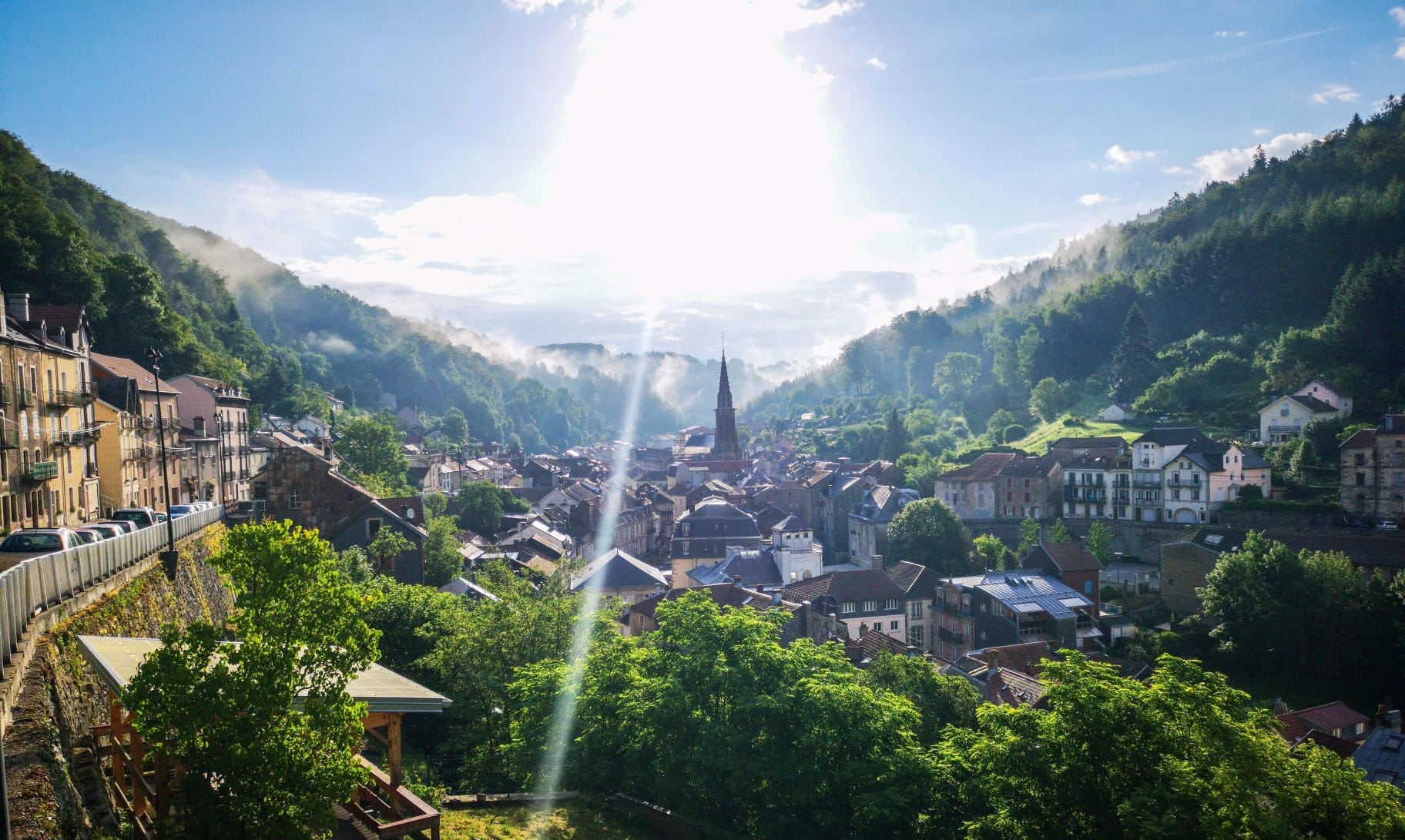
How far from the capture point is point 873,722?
1800cm

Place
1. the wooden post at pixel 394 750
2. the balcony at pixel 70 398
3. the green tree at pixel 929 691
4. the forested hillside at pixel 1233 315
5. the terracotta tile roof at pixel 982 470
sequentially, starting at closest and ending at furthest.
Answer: the wooden post at pixel 394 750, the balcony at pixel 70 398, the green tree at pixel 929 691, the terracotta tile roof at pixel 982 470, the forested hillside at pixel 1233 315

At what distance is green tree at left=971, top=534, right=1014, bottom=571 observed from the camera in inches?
2562

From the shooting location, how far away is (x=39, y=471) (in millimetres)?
23719

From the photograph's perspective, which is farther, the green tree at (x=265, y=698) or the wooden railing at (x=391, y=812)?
the wooden railing at (x=391, y=812)

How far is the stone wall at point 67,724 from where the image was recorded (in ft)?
25.1

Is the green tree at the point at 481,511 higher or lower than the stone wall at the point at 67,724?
lower

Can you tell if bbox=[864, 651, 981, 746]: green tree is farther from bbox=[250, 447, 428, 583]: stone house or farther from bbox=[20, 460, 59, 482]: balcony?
bbox=[20, 460, 59, 482]: balcony

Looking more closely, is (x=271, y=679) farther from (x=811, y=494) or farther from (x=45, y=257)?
(x=811, y=494)

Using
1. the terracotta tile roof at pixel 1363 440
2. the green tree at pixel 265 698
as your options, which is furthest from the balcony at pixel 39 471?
the terracotta tile roof at pixel 1363 440

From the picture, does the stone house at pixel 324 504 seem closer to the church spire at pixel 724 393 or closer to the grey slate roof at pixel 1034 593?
the grey slate roof at pixel 1034 593

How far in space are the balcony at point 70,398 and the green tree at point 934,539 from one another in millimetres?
49740

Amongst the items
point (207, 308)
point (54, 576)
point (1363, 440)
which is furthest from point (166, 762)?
point (207, 308)

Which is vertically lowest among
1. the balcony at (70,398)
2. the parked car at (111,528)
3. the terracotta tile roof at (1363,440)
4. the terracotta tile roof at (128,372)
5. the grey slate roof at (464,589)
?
the grey slate roof at (464,589)

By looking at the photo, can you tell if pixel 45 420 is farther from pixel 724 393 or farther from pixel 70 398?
pixel 724 393
